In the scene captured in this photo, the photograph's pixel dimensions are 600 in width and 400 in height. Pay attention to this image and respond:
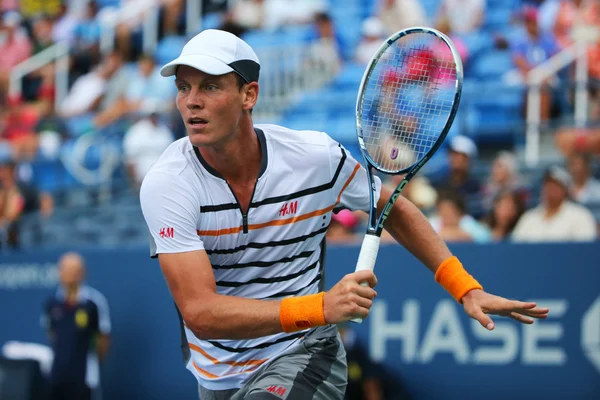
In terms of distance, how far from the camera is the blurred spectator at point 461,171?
28.3 ft

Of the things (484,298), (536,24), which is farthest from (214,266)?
(536,24)

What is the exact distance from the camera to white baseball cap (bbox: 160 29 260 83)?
4.05 meters

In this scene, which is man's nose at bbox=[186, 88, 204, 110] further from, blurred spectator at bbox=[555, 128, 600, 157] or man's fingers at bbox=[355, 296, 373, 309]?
blurred spectator at bbox=[555, 128, 600, 157]

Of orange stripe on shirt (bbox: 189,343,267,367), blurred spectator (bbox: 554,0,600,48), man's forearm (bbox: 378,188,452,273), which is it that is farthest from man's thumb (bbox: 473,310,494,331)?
blurred spectator (bbox: 554,0,600,48)

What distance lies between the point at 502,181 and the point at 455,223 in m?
0.57

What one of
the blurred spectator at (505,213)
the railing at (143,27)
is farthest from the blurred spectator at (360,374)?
the railing at (143,27)

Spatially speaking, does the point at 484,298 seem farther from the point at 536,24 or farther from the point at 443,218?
the point at 536,24

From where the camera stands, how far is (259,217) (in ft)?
14.3

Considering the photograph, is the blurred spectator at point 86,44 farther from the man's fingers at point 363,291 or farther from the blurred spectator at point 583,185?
the man's fingers at point 363,291

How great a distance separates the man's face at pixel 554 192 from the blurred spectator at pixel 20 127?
630 cm

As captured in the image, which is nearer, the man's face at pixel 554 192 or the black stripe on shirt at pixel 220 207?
the black stripe on shirt at pixel 220 207

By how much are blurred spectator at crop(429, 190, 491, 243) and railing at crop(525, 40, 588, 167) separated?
2.90 ft

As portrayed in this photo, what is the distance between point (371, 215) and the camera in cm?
421

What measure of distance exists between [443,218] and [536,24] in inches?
113
